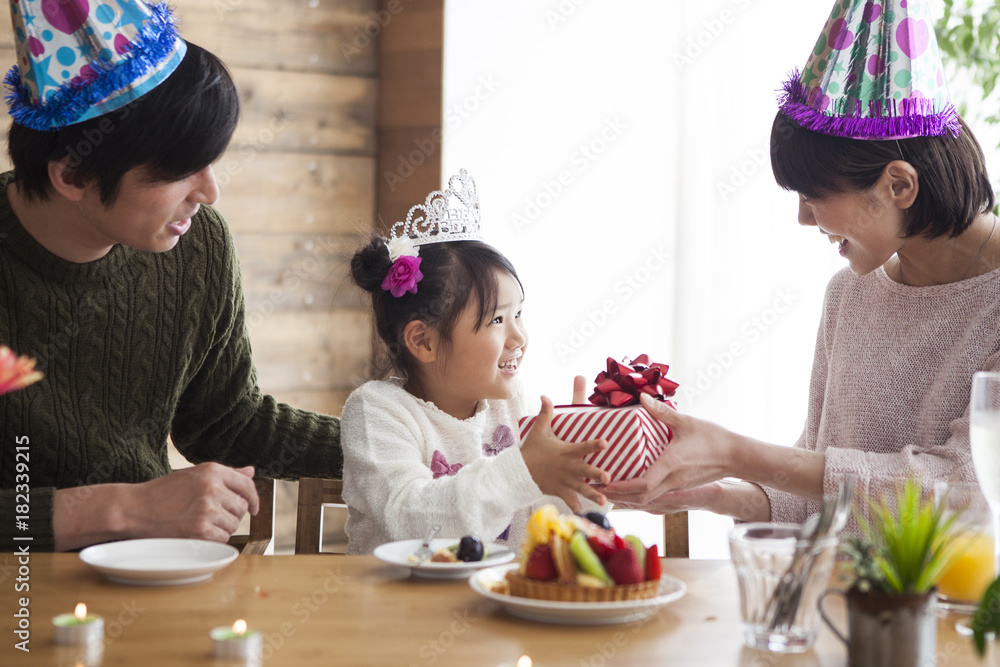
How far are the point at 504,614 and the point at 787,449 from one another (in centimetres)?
73

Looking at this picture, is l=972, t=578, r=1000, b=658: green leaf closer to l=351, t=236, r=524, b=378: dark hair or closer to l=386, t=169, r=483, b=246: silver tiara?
l=351, t=236, r=524, b=378: dark hair

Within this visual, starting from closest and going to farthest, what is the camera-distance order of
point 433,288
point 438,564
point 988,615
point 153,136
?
point 988,615 → point 438,564 → point 153,136 → point 433,288

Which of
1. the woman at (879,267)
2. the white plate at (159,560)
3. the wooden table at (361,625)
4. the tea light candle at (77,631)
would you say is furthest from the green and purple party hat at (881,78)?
the tea light candle at (77,631)

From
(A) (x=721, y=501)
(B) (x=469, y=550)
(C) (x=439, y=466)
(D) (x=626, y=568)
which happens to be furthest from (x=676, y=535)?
(D) (x=626, y=568)

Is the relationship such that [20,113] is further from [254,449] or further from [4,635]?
[4,635]

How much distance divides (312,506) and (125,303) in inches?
20.9

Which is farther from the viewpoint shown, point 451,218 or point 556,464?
point 451,218

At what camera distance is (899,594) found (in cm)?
95

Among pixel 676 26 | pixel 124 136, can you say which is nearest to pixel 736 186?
pixel 676 26

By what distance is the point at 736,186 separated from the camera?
3.04m

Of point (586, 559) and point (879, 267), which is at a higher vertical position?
point (879, 267)

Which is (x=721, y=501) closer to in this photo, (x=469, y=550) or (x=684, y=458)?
(x=684, y=458)

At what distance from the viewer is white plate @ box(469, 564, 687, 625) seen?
1.08 metres

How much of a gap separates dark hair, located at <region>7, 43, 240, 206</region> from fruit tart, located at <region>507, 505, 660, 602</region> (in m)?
0.90
